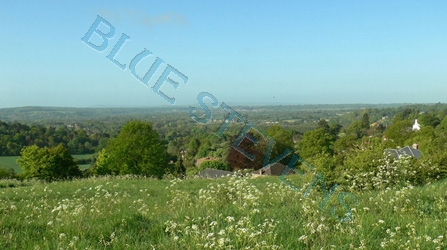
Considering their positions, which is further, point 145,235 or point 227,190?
point 227,190

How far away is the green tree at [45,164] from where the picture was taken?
124 feet

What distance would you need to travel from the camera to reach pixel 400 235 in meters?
4.89

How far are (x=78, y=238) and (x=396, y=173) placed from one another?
969 centimetres

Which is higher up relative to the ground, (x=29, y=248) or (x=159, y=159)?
(x=29, y=248)

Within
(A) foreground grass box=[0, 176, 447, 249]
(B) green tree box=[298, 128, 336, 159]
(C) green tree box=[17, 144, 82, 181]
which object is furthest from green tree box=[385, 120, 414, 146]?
(A) foreground grass box=[0, 176, 447, 249]

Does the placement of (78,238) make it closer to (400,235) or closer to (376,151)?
(400,235)

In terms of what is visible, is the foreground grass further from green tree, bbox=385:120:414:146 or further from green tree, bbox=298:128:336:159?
green tree, bbox=385:120:414:146

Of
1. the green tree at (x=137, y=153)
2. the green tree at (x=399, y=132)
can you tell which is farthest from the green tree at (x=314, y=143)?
the green tree at (x=137, y=153)

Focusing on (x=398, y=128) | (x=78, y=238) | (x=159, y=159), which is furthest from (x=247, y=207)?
(x=398, y=128)

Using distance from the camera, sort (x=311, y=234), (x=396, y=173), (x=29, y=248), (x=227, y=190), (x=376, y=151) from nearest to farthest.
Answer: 1. (x=29, y=248)
2. (x=311, y=234)
3. (x=227, y=190)
4. (x=396, y=173)
5. (x=376, y=151)

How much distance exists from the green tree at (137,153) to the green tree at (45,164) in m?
4.86

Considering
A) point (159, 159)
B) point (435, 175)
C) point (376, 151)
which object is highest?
point (376, 151)

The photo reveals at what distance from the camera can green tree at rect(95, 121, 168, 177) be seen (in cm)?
3694

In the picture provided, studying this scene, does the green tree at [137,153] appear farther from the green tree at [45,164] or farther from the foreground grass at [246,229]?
the foreground grass at [246,229]
